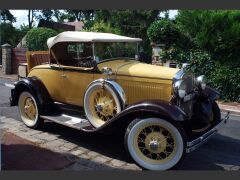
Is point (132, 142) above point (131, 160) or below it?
above

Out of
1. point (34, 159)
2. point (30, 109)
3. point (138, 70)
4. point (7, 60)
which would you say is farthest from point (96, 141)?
point (7, 60)

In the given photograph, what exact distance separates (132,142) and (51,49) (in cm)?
268

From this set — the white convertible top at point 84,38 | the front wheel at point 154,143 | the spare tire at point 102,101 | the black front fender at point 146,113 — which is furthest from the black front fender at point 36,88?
the front wheel at point 154,143

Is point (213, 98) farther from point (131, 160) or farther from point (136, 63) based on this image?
point (131, 160)

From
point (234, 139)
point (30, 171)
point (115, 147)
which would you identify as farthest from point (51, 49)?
point (234, 139)

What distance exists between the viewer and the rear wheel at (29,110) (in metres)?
6.37

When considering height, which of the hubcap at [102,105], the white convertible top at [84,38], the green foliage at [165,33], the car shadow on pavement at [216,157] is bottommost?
the car shadow on pavement at [216,157]

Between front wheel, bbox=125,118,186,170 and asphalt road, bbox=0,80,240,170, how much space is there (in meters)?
0.24

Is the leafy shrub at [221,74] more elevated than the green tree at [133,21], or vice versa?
the green tree at [133,21]

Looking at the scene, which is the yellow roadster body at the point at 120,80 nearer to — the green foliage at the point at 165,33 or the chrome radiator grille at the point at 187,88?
the chrome radiator grille at the point at 187,88

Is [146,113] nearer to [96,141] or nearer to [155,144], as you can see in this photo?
[155,144]

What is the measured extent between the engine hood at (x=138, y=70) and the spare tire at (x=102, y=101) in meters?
0.38

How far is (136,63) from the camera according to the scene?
5.89 m

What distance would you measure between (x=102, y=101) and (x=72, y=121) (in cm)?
75
